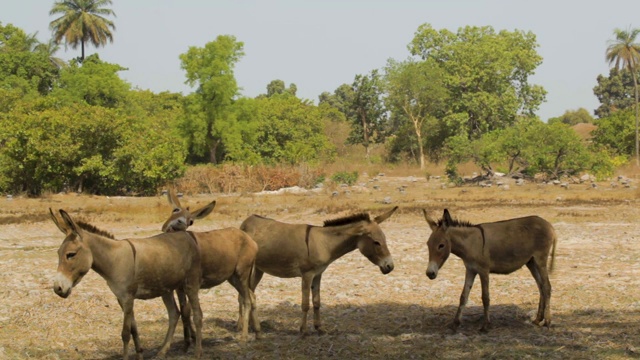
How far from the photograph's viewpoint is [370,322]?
1162 cm

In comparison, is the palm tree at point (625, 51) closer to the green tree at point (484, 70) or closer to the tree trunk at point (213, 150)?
the green tree at point (484, 70)

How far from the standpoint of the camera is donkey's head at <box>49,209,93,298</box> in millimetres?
8016

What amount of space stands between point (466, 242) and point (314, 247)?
8.30ft

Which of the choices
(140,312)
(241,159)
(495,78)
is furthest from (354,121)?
(140,312)

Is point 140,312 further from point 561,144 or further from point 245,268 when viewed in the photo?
point 561,144

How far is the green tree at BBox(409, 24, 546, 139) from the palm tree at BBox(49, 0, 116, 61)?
3651cm

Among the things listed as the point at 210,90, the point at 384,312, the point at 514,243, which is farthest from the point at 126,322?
the point at 210,90

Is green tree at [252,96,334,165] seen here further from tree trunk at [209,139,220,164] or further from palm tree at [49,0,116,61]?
palm tree at [49,0,116,61]

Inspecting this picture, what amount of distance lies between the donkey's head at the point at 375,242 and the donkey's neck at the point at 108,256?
371 cm

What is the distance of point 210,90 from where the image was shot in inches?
2382

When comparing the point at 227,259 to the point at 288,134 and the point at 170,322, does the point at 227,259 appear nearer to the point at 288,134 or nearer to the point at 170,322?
the point at 170,322

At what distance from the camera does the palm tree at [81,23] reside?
251 feet

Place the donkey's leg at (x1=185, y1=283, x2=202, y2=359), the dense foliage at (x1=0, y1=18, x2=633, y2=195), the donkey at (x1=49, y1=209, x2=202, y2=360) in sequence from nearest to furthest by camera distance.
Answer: the donkey at (x1=49, y1=209, x2=202, y2=360), the donkey's leg at (x1=185, y1=283, x2=202, y2=359), the dense foliage at (x1=0, y1=18, x2=633, y2=195)

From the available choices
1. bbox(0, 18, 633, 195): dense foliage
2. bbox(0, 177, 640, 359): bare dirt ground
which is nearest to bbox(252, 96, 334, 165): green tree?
bbox(0, 18, 633, 195): dense foliage
